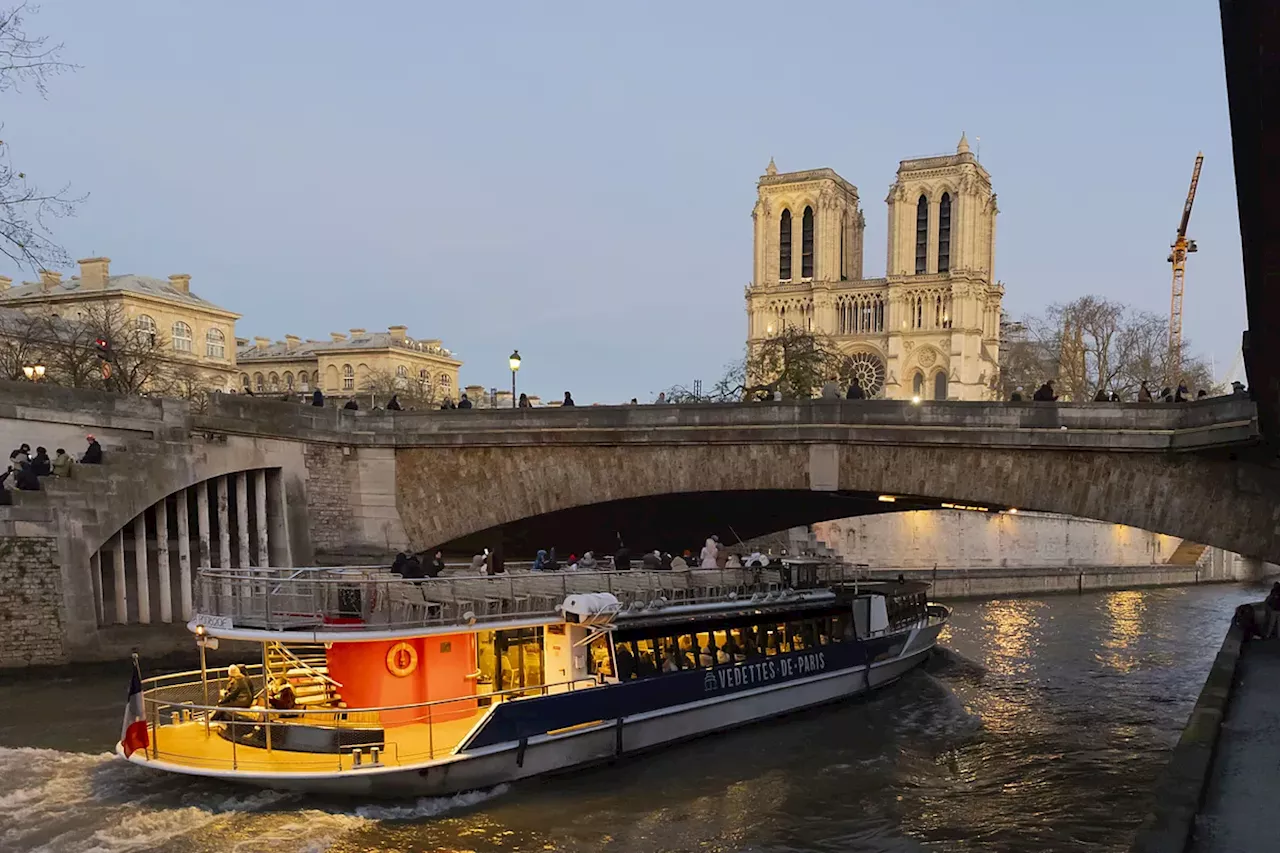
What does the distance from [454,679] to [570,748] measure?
2.47 metres

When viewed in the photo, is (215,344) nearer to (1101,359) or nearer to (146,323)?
(146,323)

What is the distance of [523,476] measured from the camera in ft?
97.2

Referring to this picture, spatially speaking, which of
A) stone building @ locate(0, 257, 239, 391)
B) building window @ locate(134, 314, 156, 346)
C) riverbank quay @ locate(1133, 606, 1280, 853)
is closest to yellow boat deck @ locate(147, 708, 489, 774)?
riverbank quay @ locate(1133, 606, 1280, 853)

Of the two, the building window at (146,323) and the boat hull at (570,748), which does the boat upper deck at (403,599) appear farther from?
the building window at (146,323)

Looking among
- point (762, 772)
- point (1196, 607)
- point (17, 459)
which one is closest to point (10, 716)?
point (17, 459)

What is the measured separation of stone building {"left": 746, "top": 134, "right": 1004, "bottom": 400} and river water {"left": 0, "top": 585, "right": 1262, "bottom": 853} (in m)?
88.3

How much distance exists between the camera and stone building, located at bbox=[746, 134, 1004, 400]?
114 metres

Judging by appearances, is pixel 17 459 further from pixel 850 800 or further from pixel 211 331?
pixel 211 331

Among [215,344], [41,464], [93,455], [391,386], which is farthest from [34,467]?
[391,386]

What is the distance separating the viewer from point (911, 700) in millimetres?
25938

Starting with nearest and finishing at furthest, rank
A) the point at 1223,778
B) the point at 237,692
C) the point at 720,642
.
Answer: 1. the point at 1223,778
2. the point at 237,692
3. the point at 720,642

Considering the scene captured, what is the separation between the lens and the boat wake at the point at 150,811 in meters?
15.0

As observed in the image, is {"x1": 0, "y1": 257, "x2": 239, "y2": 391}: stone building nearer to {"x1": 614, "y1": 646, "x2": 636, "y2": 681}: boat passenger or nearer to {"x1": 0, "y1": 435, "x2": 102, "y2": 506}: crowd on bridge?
Answer: {"x1": 0, "y1": 435, "x2": 102, "y2": 506}: crowd on bridge

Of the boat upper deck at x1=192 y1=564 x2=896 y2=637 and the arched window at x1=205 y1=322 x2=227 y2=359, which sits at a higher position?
the arched window at x1=205 y1=322 x2=227 y2=359
